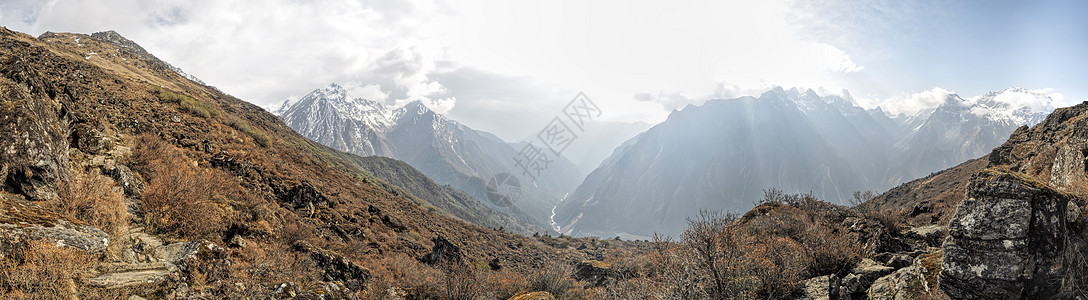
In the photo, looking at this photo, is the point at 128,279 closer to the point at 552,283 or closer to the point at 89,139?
the point at 89,139

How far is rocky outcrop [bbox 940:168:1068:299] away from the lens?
5742 mm

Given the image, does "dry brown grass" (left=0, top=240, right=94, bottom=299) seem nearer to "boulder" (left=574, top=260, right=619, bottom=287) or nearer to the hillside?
"boulder" (left=574, top=260, right=619, bottom=287)

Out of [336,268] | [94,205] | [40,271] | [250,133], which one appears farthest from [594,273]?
[250,133]

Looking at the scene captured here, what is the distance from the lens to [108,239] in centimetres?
629

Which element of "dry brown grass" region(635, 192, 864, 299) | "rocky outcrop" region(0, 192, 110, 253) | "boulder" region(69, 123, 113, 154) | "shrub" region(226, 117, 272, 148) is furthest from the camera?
"shrub" region(226, 117, 272, 148)

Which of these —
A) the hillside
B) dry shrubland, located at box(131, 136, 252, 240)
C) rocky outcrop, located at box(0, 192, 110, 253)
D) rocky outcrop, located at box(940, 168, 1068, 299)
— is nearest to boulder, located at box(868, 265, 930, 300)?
rocky outcrop, located at box(940, 168, 1068, 299)

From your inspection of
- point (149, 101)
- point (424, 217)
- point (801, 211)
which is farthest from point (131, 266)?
point (424, 217)

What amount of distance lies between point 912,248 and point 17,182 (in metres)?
21.7

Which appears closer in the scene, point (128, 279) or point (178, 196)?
point (128, 279)

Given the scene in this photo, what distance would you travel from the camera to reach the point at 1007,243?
19.6ft

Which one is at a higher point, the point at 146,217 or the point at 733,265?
the point at 733,265

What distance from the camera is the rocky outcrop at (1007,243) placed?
5.74 m

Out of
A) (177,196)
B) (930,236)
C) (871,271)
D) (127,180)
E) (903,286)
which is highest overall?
(930,236)

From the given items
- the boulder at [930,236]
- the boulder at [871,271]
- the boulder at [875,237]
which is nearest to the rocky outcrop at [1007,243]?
the boulder at [871,271]
